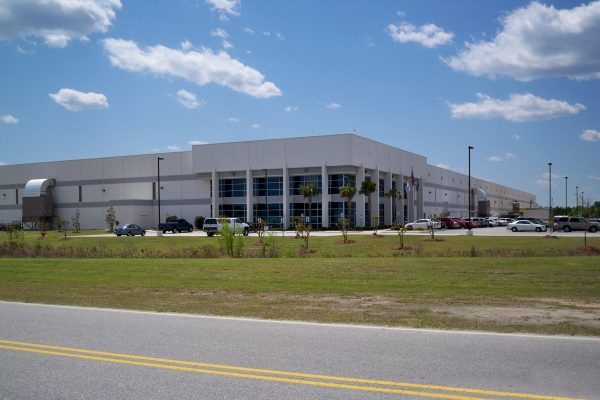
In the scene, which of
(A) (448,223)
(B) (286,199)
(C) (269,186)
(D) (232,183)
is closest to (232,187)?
(D) (232,183)

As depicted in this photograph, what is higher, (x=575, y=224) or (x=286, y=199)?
(x=286, y=199)

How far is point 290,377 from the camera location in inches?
263

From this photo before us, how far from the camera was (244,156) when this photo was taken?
8106cm

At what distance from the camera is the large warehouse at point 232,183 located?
77375 mm

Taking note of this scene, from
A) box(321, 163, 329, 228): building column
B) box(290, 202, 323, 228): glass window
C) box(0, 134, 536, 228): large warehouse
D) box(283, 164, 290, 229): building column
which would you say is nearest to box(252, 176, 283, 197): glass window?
box(0, 134, 536, 228): large warehouse

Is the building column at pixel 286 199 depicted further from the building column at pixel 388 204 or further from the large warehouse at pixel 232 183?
the building column at pixel 388 204

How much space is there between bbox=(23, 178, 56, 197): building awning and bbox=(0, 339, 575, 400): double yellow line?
314 feet

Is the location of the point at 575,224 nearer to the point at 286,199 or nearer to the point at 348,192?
the point at 348,192

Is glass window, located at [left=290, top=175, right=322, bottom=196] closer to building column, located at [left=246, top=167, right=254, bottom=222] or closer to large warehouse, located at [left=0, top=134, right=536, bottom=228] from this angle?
large warehouse, located at [left=0, top=134, right=536, bottom=228]

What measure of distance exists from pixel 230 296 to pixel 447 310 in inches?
225

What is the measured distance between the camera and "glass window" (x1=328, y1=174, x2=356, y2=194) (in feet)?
253

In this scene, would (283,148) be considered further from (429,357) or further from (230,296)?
(429,357)

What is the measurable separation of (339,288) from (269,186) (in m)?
66.3

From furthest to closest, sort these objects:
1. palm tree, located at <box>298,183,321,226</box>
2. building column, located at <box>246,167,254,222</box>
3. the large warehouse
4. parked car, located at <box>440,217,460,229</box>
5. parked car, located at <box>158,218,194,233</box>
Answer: building column, located at <box>246,167,254,222</box>
the large warehouse
parked car, located at <box>440,217,460,229</box>
palm tree, located at <box>298,183,321,226</box>
parked car, located at <box>158,218,194,233</box>
